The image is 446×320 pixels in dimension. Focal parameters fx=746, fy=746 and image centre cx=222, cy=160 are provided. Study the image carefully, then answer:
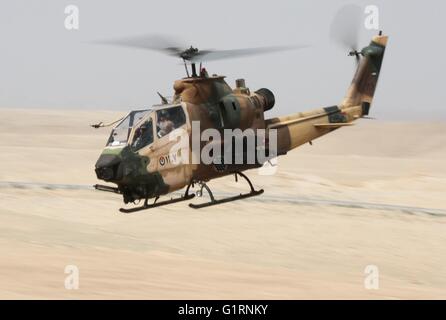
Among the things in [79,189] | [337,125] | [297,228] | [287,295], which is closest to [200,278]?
[287,295]

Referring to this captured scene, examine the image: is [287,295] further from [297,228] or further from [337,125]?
[297,228]

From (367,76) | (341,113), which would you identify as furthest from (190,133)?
(367,76)

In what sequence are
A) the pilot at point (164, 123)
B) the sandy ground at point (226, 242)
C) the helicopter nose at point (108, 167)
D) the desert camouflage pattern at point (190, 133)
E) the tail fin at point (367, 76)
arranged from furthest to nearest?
the tail fin at point (367, 76)
the pilot at point (164, 123)
the desert camouflage pattern at point (190, 133)
the helicopter nose at point (108, 167)
the sandy ground at point (226, 242)

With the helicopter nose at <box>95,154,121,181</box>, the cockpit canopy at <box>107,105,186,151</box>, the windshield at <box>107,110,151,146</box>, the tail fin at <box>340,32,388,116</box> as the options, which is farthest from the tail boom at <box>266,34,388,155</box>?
the helicopter nose at <box>95,154,121,181</box>

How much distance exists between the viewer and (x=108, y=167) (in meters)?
16.8

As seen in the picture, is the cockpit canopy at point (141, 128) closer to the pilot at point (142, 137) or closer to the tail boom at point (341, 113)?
the pilot at point (142, 137)

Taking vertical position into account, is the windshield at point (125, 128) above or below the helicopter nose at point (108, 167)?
above

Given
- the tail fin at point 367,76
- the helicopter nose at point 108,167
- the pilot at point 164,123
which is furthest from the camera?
the tail fin at point 367,76

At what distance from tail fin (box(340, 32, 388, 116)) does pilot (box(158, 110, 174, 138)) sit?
340 inches

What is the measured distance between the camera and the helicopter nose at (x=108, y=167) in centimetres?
1678

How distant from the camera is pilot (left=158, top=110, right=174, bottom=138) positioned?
17531 millimetres

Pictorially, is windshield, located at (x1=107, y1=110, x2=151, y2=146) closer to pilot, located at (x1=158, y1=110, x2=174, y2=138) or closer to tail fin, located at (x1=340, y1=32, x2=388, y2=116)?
pilot, located at (x1=158, y1=110, x2=174, y2=138)

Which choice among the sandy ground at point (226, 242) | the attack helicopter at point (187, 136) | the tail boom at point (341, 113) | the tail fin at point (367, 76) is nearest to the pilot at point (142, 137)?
the attack helicopter at point (187, 136)
